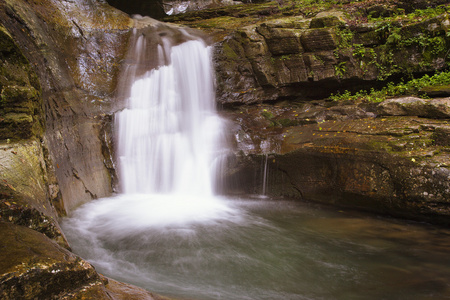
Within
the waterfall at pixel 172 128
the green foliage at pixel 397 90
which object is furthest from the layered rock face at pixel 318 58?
the waterfall at pixel 172 128

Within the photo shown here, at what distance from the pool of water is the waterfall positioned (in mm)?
872

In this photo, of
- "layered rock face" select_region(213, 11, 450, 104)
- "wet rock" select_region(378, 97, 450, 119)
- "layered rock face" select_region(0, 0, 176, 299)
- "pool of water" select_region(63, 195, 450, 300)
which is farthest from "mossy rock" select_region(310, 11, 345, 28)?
"pool of water" select_region(63, 195, 450, 300)

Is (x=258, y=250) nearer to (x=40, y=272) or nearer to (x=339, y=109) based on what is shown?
(x=40, y=272)

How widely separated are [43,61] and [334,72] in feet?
26.7

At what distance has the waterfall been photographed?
793 cm

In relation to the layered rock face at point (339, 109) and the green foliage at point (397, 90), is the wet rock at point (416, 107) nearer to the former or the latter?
the layered rock face at point (339, 109)

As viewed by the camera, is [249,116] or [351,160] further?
[249,116]

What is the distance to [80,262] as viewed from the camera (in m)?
2.58

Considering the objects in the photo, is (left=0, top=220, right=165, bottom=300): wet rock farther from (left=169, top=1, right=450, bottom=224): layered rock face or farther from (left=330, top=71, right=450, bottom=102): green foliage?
(left=330, top=71, right=450, bottom=102): green foliage

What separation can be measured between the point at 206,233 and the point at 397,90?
7087 mm

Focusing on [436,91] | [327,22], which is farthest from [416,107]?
[327,22]

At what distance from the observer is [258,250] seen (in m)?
5.00

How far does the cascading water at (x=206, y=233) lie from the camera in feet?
13.0

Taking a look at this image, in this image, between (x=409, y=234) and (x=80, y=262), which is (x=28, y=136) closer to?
(x=80, y=262)
